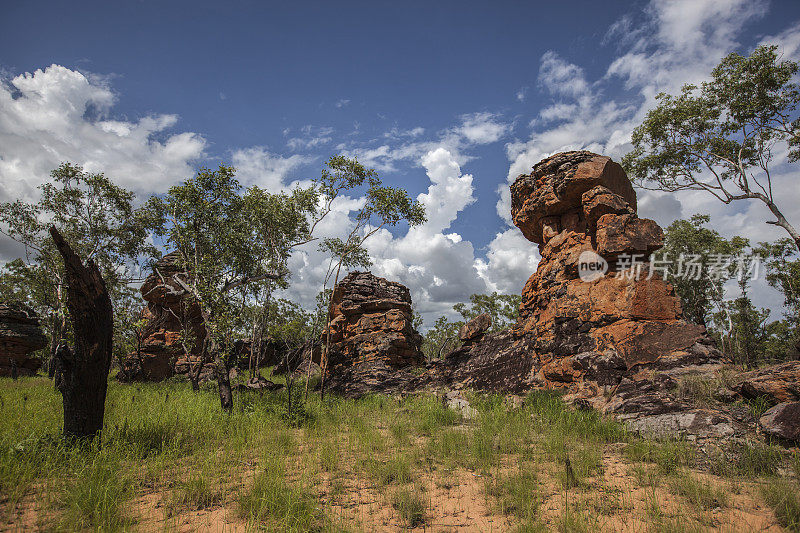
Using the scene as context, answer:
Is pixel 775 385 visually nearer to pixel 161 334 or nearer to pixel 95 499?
pixel 95 499

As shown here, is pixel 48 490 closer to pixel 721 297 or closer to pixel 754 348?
pixel 721 297

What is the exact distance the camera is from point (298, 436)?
909 cm

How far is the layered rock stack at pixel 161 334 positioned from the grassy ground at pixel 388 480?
17574mm

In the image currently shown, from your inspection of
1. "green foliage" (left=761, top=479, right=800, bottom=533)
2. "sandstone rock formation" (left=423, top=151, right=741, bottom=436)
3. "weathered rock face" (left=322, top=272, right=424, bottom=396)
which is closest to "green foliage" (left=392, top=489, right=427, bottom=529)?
"green foliage" (left=761, top=479, right=800, bottom=533)

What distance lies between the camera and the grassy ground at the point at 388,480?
456 centimetres

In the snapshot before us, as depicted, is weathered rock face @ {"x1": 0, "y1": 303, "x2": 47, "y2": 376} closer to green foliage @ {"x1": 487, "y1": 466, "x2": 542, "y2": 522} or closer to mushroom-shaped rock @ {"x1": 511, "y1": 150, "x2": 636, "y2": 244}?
green foliage @ {"x1": 487, "y1": 466, "x2": 542, "y2": 522}

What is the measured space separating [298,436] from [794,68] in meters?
28.5

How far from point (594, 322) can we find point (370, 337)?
12472 millimetres

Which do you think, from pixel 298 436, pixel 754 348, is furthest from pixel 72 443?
pixel 754 348

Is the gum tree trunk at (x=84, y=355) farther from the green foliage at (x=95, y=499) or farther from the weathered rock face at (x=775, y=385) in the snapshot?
the weathered rock face at (x=775, y=385)

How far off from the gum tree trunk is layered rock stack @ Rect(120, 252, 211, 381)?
1872 cm

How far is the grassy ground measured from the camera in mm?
4562

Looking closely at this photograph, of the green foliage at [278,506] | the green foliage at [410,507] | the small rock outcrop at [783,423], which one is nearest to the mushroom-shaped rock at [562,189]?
the small rock outcrop at [783,423]

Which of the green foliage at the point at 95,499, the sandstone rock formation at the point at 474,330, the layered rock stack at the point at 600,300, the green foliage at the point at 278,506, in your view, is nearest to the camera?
the green foliage at the point at 95,499
